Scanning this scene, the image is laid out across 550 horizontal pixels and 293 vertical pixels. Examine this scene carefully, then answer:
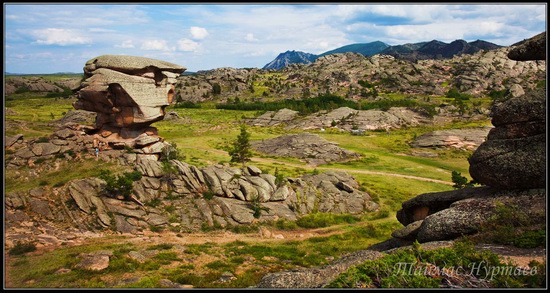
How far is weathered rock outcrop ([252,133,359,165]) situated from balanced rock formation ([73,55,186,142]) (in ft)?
118

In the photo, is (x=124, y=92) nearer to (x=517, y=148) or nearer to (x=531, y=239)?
(x=517, y=148)

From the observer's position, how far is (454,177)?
163ft

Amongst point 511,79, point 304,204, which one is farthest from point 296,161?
point 511,79

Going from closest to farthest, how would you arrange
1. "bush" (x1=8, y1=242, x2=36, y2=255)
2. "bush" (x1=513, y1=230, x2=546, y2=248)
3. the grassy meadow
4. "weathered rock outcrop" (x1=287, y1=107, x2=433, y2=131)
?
"bush" (x1=513, y1=230, x2=546, y2=248)
the grassy meadow
"bush" (x1=8, y1=242, x2=36, y2=255)
"weathered rock outcrop" (x1=287, y1=107, x2=433, y2=131)

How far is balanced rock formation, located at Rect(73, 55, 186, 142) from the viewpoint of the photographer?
43375 mm

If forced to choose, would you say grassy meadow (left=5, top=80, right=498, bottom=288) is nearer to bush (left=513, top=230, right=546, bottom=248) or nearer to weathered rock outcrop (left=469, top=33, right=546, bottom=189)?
weathered rock outcrop (left=469, top=33, right=546, bottom=189)

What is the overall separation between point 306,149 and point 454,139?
39748 mm

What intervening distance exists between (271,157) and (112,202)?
4428cm

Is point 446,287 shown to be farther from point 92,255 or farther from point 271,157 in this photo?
point 271,157

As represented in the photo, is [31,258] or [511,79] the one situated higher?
[511,79]

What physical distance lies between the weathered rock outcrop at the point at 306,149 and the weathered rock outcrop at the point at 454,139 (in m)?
24.0

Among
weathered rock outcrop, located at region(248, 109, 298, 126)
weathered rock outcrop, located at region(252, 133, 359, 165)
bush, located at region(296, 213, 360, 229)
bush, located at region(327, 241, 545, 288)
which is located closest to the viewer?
bush, located at region(327, 241, 545, 288)

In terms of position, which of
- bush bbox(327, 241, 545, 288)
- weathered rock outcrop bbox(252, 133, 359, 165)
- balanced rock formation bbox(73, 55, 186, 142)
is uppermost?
balanced rock formation bbox(73, 55, 186, 142)

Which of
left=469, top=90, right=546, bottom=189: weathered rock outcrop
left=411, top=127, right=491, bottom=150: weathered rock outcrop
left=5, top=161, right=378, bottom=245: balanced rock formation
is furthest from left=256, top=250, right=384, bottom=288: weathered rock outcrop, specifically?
left=411, top=127, right=491, bottom=150: weathered rock outcrop
